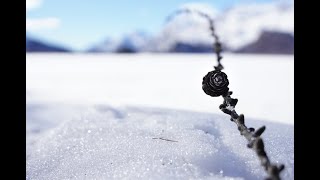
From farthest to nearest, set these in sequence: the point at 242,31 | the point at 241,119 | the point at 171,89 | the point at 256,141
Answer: the point at 242,31 → the point at 171,89 → the point at 241,119 → the point at 256,141

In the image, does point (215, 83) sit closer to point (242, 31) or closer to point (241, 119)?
point (241, 119)

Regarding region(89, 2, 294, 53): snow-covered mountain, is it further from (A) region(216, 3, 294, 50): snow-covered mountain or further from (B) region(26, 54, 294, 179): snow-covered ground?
(B) region(26, 54, 294, 179): snow-covered ground

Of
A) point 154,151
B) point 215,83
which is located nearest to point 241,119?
point 215,83

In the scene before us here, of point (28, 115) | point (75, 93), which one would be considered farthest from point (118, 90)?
point (28, 115)

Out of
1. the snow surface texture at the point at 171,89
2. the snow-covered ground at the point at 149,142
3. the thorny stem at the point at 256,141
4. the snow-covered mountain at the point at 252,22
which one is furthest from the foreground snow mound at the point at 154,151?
the snow-covered mountain at the point at 252,22

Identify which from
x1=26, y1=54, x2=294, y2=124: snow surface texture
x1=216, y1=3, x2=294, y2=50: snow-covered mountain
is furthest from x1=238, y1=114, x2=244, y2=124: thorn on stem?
x1=216, y1=3, x2=294, y2=50: snow-covered mountain
